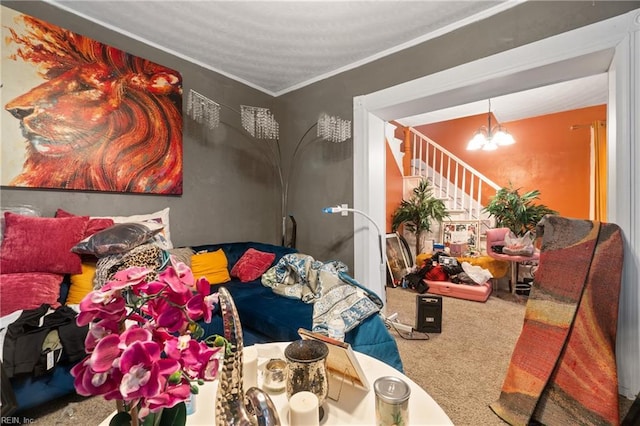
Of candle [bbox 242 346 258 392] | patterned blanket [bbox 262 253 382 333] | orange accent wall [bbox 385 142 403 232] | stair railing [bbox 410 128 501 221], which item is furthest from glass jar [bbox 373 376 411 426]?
stair railing [bbox 410 128 501 221]

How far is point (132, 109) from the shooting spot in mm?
2299

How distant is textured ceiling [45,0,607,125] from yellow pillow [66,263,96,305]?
1.92 metres

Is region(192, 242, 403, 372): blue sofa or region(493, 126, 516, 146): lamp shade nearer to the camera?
region(192, 242, 403, 372): blue sofa

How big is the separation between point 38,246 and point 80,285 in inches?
12.9

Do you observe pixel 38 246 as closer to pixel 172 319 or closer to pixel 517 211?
pixel 172 319

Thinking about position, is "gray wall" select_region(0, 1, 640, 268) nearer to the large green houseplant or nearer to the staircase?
the staircase

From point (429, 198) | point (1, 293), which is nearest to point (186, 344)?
point (1, 293)

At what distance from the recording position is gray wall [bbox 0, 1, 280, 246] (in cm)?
203

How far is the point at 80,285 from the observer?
5.76 feet

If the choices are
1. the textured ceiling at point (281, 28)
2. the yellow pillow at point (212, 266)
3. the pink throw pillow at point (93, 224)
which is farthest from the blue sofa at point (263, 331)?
the textured ceiling at point (281, 28)

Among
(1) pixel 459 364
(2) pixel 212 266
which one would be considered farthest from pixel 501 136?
(2) pixel 212 266

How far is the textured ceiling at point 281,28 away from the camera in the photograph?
200 centimetres

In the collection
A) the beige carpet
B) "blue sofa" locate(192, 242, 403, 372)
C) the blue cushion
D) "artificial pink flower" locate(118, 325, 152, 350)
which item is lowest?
the beige carpet

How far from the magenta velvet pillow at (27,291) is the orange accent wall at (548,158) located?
5.64m
